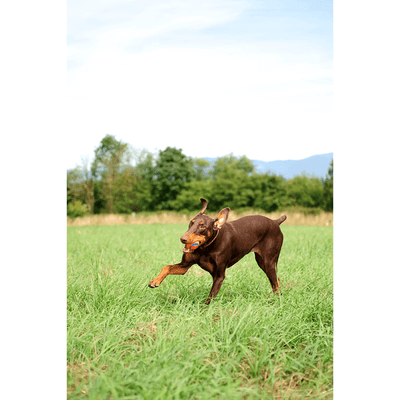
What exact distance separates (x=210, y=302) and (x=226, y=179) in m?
19.1

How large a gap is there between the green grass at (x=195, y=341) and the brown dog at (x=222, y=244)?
1.15 ft

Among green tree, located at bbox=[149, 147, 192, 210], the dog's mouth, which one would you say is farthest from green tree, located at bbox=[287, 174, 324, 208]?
the dog's mouth

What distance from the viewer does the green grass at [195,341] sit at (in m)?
2.28

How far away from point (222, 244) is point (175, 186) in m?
19.7

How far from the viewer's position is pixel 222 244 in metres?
3.15

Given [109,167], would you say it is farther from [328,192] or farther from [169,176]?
[328,192]

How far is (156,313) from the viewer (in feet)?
10.4

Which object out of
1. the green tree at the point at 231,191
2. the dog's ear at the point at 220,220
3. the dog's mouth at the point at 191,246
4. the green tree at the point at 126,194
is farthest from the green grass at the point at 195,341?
the green tree at the point at 126,194

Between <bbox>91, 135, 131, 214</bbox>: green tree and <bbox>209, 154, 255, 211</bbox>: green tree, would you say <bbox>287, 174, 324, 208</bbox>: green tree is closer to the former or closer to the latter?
<bbox>209, 154, 255, 211</bbox>: green tree

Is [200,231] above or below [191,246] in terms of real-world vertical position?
above

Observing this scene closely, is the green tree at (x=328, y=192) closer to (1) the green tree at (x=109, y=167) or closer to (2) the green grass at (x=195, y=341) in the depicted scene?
(1) the green tree at (x=109, y=167)

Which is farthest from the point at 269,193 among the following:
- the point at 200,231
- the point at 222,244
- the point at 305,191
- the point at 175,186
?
the point at 200,231

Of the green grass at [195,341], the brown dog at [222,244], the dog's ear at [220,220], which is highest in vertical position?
the dog's ear at [220,220]

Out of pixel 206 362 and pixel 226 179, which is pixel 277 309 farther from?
pixel 226 179
